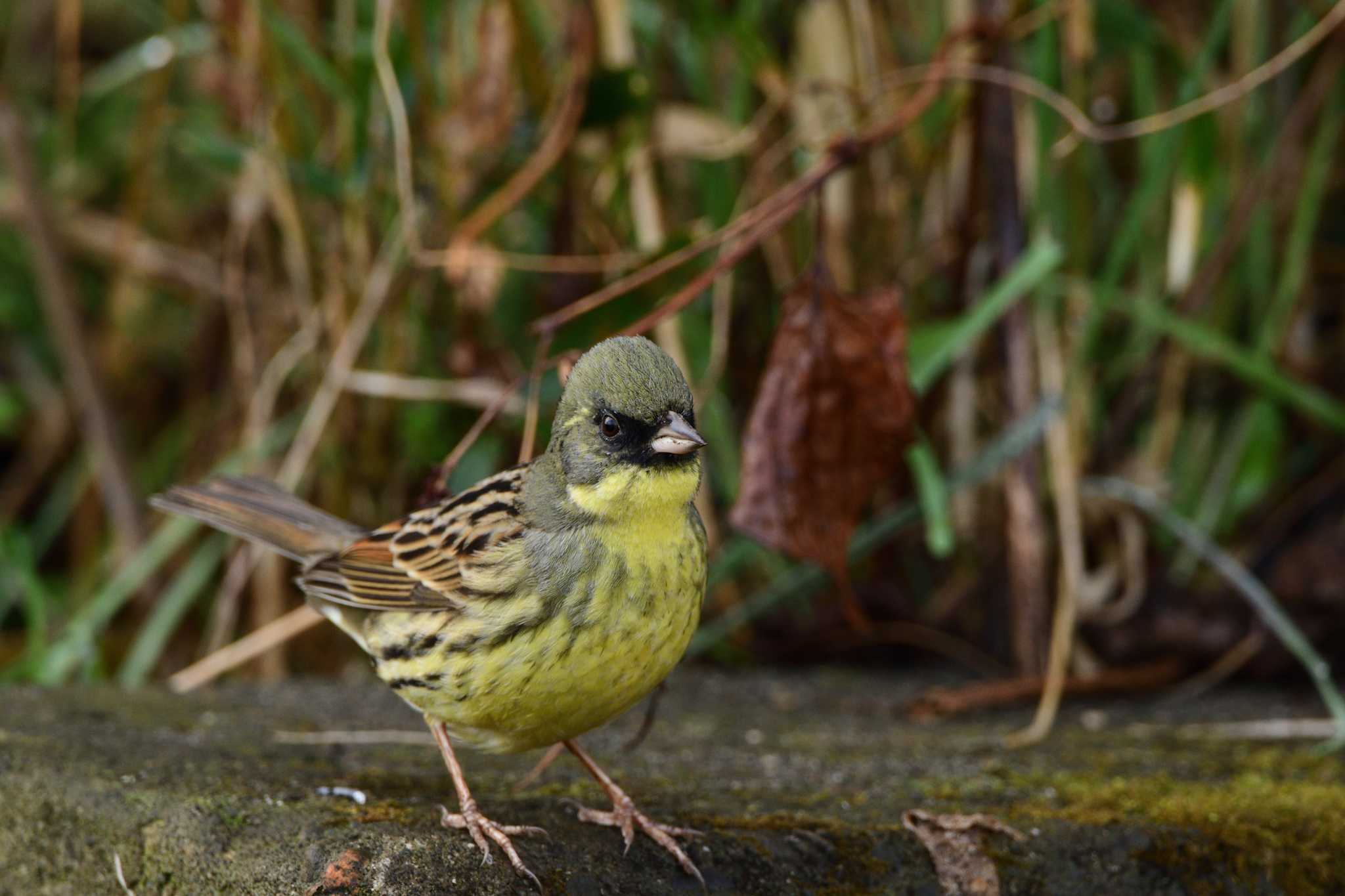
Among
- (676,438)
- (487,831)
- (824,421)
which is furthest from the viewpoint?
(824,421)

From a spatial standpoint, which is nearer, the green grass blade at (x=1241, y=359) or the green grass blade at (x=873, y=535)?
the green grass blade at (x=873, y=535)

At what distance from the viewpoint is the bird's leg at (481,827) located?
252cm

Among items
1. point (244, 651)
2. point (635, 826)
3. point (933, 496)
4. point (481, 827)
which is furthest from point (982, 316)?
point (244, 651)

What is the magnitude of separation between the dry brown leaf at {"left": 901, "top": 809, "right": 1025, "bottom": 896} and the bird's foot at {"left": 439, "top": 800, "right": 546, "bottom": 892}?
0.68m

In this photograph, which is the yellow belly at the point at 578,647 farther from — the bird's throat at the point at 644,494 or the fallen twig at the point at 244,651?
the fallen twig at the point at 244,651

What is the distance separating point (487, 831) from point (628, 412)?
0.74m

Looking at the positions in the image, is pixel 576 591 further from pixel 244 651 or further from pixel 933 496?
pixel 244 651

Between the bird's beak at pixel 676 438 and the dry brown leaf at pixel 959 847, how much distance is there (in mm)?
800

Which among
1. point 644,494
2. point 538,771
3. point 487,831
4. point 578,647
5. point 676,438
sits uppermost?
point 676,438

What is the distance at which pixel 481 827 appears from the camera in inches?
103

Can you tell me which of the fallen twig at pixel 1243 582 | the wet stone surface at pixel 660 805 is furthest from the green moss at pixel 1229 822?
the fallen twig at pixel 1243 582

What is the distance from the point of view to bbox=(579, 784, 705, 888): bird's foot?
2676 millimetres

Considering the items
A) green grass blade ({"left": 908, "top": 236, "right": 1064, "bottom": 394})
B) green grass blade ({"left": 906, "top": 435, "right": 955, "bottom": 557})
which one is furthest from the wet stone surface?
green grass blade ({"left": 908, "top": 236, "right": 1064, "bottom": 394})

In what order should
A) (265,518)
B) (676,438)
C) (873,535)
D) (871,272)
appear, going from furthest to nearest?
(871,272), (873,535), (265,518), (676,438)
